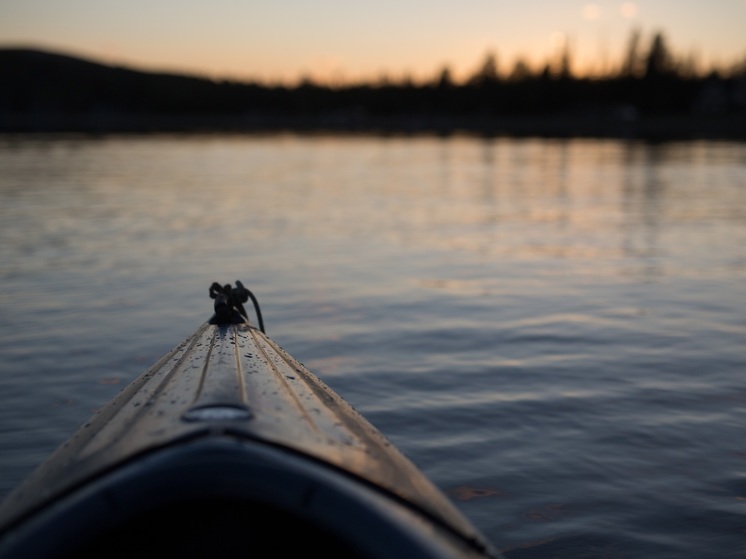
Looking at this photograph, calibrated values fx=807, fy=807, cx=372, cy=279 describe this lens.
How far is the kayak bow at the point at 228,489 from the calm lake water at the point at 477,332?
2.14 metres

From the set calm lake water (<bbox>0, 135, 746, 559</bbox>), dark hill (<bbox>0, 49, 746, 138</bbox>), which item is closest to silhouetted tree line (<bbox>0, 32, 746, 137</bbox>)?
dark hill (<bbox>0, 49, 746, 138</bbox>)

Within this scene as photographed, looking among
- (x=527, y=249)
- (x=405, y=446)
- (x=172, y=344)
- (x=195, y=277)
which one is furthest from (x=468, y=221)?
(x=405, y=446)

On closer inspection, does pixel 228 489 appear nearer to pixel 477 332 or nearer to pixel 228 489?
pixel 228 489

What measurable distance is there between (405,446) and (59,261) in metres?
11.0

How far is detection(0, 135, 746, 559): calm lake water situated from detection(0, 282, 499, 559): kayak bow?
2.14 m

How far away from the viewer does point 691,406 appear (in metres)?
7.38

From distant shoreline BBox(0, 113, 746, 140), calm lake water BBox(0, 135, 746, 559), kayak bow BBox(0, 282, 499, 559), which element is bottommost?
calm lake water BBox(0, 135, 746, 559)

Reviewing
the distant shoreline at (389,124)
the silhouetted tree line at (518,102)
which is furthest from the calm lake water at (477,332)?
the silhouetted tree line at (518,102)

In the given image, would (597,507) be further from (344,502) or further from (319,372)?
(319,372)

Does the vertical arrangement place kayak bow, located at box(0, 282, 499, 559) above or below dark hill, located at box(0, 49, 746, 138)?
below

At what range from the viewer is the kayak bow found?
255cm

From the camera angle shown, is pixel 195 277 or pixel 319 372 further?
pixel 195 277

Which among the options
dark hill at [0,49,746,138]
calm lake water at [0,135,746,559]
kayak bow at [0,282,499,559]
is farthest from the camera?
Answer: dark hill at [0,49,746,138]

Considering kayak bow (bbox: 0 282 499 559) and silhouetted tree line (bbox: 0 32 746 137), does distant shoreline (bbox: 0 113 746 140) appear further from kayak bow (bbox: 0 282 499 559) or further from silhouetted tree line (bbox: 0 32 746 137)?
kayak bow (bbox: 0 282 499 559)
